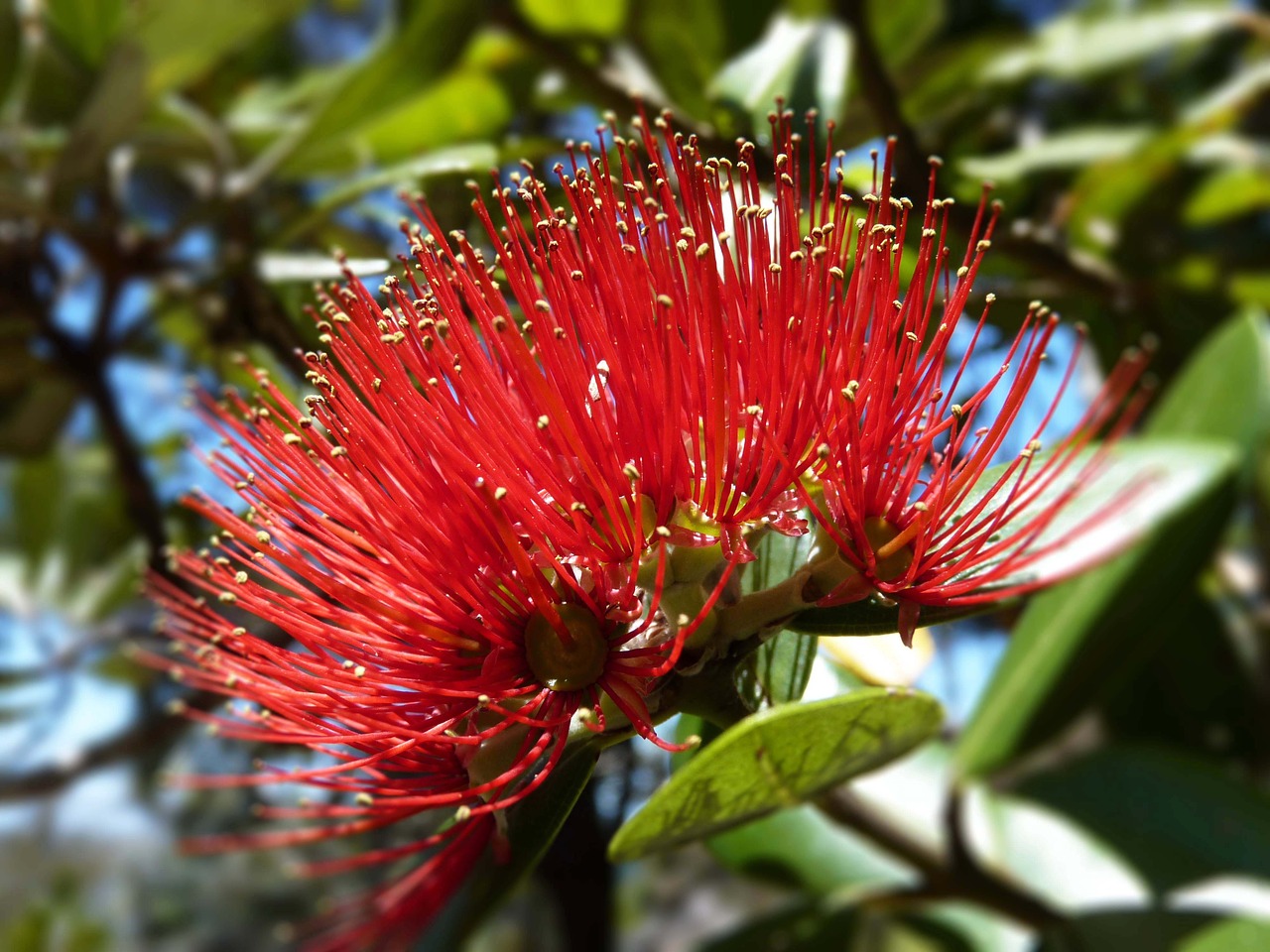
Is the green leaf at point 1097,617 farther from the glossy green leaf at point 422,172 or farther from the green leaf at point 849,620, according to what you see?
the glossy green leaf at point 422,172

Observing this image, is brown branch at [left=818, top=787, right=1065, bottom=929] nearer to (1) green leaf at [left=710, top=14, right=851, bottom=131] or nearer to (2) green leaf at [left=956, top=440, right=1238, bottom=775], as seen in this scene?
(2) green leaf at [left=956, top=440, right=1238, bottom=775]

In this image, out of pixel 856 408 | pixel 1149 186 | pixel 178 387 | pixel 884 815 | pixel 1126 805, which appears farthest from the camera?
pixel 178 387

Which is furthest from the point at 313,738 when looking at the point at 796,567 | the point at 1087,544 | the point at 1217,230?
the point at 1217,230

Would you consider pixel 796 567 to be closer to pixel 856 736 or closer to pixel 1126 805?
pixel 856 736

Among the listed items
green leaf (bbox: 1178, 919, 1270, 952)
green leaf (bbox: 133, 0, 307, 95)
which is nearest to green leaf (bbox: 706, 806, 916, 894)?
green leaf (bbox: 1178, 919, 1270, 952)

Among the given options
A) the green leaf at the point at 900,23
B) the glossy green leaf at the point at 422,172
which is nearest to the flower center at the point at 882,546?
the glossy green leaf at the point at 422,172

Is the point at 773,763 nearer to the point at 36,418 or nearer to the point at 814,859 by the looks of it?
the point at 814,859
